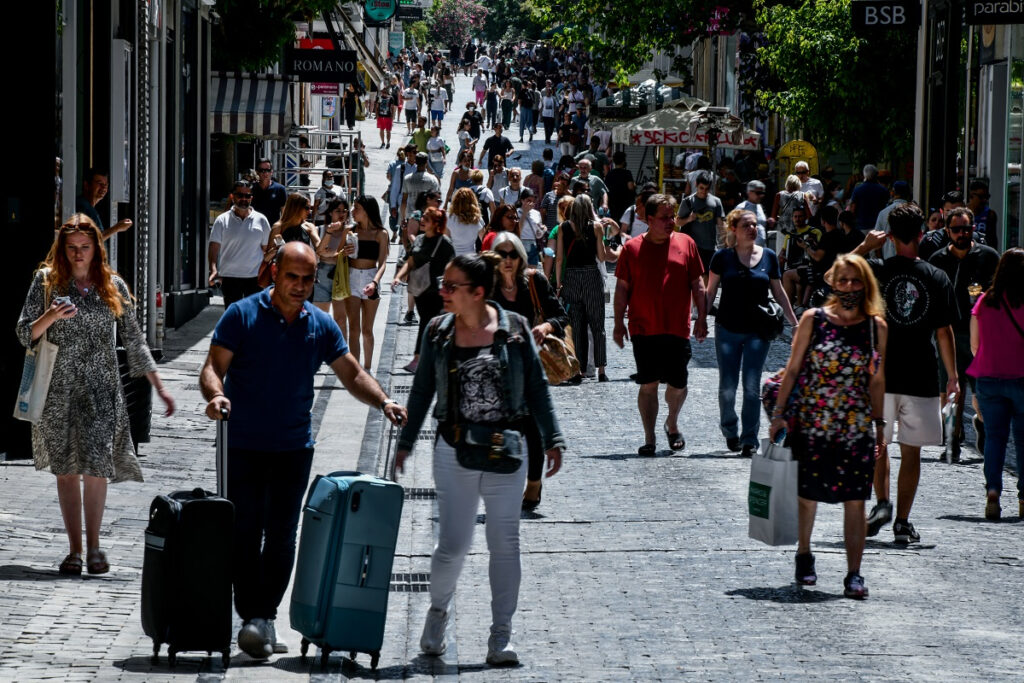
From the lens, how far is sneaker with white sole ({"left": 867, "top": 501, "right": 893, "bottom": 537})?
10.3 m

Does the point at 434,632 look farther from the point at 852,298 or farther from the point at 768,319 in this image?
the point at 768,319

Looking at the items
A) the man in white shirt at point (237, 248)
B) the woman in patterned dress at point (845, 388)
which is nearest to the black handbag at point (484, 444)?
the woman in patterned dress at point (845, 388)

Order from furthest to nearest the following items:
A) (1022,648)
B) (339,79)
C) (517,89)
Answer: (517,89)
(339,79)
(1022,648)

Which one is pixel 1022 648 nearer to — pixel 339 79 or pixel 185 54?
pixel 185 54

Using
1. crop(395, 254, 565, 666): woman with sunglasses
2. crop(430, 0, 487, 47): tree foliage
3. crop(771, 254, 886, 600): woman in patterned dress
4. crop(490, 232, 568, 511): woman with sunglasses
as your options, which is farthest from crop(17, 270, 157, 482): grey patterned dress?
crop(430, 0, 487, 47): tree foliage

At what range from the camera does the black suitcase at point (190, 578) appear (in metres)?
7.32

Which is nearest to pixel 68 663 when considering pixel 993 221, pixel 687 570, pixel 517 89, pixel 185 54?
pixel 687 570

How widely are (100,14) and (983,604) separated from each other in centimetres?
921

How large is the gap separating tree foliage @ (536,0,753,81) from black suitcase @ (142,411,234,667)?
28829mm

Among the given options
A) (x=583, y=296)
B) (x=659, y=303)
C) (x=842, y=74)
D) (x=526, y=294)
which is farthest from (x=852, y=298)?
(x=842, y=74)

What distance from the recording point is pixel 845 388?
888 cm

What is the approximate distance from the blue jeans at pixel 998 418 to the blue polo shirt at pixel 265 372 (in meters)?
5.03

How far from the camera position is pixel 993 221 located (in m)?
19.3

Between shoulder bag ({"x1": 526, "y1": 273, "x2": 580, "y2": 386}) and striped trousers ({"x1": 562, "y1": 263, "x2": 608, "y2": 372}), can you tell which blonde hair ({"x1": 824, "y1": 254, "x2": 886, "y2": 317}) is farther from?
striped trousers ({"x1": 562, "y1": 263, "x2": 608, "y2": 372})
